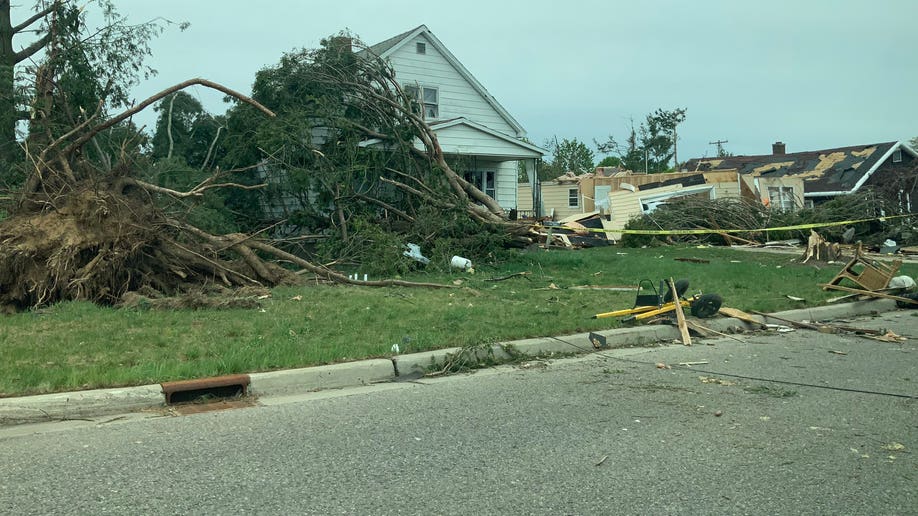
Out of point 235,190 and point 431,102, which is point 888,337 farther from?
point 431,102

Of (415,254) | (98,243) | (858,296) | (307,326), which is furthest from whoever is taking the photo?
(415,254)

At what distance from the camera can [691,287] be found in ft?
41.5

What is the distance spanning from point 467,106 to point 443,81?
130 cm

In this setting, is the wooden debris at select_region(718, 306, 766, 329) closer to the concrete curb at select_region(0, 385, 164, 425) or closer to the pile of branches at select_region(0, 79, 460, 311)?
the pile of branches at select_region(0, 79, 460, 311)

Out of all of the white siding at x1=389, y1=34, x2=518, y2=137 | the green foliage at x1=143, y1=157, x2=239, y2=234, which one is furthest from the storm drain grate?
the white siding at x1=389, y1=34, x2=518, y2=137

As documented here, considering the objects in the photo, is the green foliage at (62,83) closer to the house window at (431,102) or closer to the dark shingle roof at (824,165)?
the house window at (431,102)

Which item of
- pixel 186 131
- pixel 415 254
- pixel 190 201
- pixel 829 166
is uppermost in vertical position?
pixel 186 131

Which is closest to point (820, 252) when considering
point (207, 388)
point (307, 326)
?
point (307, 326)

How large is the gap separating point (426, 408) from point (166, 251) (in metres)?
6.44

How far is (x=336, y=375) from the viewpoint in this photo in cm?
667

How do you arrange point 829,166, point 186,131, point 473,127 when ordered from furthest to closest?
1. point 829,166
2. point 186,131
3. point 473,127

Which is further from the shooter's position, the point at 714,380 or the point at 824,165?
the point at 824,165

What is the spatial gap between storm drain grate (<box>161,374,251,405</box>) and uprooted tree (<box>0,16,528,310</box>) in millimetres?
4457

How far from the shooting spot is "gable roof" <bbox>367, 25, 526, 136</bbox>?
2524 centimetres
